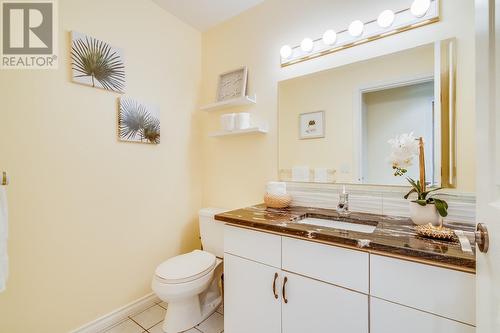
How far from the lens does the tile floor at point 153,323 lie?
157cm

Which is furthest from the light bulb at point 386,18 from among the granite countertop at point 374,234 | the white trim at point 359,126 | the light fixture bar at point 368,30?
the granite countertop at point 374,234

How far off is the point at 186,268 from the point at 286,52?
169 centimetres

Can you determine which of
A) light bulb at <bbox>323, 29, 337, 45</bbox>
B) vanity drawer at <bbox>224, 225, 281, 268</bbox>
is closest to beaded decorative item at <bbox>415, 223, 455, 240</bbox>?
vanity drawer at <bbox>224, 225, 281, 268</bbox>

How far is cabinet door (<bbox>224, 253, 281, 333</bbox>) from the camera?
46.7 inches

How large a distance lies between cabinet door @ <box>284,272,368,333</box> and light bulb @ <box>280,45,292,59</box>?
1478 mm

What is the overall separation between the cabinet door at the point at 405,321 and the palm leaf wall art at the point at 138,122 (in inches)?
69.8

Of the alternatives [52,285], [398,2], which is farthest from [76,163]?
[398,2]

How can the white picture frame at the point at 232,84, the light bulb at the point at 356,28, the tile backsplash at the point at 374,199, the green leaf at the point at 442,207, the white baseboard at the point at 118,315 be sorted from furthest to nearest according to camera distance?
1. the white picture frame at the point at 232,84
2. the white baseboard at the point at 118,315
3. the light bulb at the point at 356,28
4. the tile backsplash at the point at 374,199
5. the green leaf at the point at 442,207

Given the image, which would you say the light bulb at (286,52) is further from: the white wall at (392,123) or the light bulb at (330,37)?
the white wall at (392,123)

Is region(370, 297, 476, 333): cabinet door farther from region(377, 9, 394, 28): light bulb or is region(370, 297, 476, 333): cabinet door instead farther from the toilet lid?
region(377, 9, 394, 28): light bulb

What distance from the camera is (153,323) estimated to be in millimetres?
1639

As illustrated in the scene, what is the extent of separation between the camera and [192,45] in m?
2.20

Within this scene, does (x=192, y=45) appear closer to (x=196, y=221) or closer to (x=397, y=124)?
(x=196, y=221)

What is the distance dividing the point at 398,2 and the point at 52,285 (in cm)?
265
